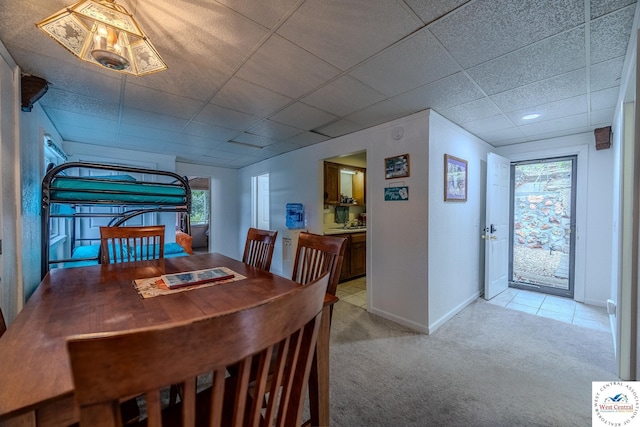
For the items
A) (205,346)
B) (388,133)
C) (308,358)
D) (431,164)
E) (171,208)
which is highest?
(388,133)

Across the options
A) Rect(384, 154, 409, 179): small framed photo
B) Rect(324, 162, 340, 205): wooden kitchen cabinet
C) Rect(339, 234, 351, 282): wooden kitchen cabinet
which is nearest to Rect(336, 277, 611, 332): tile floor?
Rect(339, 234, 351, 282): wooden kitchen cabinet

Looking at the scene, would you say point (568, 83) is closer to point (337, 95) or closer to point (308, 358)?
point (337, 95)

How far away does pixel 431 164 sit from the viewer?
8.45 feet

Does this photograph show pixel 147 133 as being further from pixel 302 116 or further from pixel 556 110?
pixel 556 110

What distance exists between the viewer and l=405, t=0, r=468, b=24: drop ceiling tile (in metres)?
1.25

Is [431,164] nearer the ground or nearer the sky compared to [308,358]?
nearer the sky

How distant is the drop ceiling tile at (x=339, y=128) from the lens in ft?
9.65

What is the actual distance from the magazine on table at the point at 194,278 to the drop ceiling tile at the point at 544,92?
267 cm

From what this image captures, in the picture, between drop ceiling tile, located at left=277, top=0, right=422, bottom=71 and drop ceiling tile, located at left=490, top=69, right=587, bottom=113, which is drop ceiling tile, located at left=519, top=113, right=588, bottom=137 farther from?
drop ceiling tile, located at left=277, top=0, right=422, bottom=71

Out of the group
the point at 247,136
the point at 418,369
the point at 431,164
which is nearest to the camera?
the point at 418,369

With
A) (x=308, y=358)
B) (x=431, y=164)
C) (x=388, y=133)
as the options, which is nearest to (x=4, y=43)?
(x=308, y=358)

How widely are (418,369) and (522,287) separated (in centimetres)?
309

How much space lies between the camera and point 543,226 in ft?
12.8

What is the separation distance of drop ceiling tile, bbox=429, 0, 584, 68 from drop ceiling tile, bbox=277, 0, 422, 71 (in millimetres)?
213
